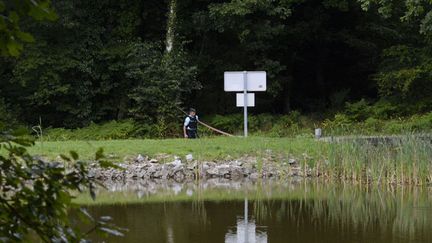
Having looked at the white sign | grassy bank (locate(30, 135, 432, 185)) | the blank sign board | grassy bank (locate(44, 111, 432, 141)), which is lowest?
grassy bank (locate(30, 135, 432, 185))

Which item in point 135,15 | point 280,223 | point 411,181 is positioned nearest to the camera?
point 280,223

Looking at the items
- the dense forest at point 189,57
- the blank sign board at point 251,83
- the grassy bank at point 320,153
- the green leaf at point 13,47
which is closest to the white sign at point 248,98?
the blank sign board at point 251,83

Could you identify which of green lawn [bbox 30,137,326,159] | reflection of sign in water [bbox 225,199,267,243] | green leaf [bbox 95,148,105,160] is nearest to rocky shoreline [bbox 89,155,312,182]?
green lawn [bbox 30,137,326,159]

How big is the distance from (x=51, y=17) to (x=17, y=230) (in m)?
0.71

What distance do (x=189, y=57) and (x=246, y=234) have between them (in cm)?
1681

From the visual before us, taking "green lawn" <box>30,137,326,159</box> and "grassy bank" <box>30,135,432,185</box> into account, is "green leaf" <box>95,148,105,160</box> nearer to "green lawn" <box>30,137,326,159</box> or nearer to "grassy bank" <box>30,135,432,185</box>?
"grassy bank" <box>30,135,432,185</box>

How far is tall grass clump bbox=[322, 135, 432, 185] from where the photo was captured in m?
14.3

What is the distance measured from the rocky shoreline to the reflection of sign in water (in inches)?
220

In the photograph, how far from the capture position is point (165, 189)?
47.5 ft

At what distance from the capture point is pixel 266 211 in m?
11.5

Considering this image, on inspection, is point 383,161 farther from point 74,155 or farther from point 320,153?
point 74,155

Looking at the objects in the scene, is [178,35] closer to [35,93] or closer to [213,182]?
[35,93]

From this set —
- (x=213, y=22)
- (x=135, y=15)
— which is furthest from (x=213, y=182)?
(x=135, y=15)

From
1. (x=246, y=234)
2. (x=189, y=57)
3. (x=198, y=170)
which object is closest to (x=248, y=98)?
(x=198, y=170)
